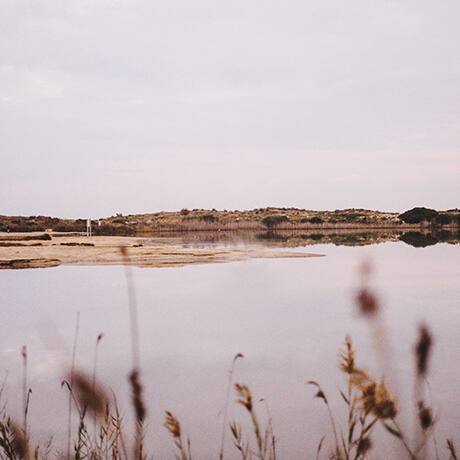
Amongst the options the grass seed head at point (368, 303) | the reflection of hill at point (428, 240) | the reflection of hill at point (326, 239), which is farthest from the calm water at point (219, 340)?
the reflection of hill at point (326, 239)

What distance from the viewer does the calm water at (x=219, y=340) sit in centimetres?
333

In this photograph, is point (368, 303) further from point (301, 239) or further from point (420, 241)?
point (301, 239)

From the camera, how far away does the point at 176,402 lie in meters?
3.56

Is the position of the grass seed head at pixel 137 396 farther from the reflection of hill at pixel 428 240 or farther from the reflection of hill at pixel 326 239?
the reflection of hill at pixel 326 239

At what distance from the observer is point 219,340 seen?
5430 millimetres

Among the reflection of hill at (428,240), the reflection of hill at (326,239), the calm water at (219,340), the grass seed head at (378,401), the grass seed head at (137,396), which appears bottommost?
the calm water at (219,340)

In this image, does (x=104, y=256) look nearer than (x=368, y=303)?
No

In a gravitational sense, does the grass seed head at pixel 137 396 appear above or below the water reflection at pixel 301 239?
above


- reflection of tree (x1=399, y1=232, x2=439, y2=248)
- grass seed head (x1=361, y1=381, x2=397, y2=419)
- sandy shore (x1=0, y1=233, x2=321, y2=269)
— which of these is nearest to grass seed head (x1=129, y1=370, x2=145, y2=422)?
grass seed head (x1=361, y1=381, x2=397, y2=419)

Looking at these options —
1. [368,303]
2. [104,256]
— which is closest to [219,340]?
[368,303]

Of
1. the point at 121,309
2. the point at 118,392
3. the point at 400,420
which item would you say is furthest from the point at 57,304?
the point at 400,420

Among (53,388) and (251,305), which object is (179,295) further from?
(53,388)

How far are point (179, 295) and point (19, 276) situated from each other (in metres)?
5.05

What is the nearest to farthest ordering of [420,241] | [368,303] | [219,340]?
[368,303] → [219,340] → [420,241]
